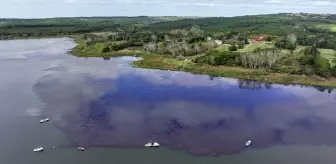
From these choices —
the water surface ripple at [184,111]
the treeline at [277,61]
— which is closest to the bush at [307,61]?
the treeline at [277,61]

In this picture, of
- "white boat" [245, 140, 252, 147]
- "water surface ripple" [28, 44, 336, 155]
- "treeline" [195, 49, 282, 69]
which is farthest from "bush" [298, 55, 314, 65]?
"white boat" [245, 140, 252, 147]

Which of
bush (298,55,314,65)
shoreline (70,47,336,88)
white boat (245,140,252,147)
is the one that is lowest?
white boat (245,140,252,147)

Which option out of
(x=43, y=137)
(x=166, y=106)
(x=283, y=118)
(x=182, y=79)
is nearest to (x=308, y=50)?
(x=182, y=79)

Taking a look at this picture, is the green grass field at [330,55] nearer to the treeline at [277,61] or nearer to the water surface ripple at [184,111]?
the treeline at [277,61]

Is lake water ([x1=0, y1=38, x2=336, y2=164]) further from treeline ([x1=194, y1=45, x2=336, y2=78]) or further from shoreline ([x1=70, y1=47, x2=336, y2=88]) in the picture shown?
treeline ([x1=194, y1=45, x2=336, y2=78])

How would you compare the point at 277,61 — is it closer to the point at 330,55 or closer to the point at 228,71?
the point at 228,71

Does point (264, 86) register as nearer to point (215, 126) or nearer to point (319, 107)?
point (319, 107)

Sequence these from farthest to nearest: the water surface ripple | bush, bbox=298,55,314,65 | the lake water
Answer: bush, bbox=298,55,314,65 → the water surface ripple → the lake water

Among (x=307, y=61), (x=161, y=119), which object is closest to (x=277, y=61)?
(x=307, y=61)
